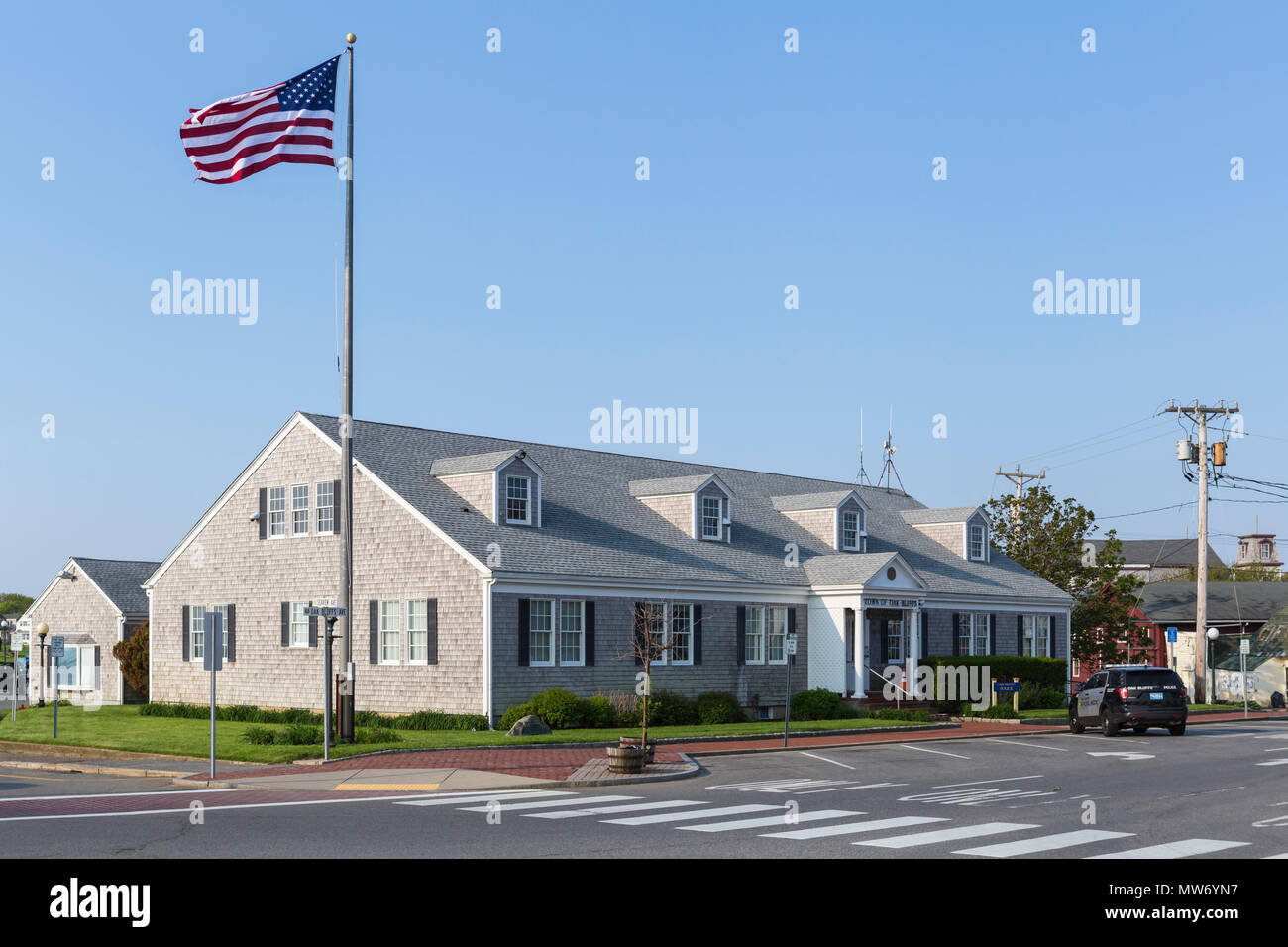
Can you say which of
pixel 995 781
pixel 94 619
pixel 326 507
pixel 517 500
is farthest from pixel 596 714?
pixel 94 619

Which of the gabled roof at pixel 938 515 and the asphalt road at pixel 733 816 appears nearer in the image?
the asphalt road at pixel 733 816

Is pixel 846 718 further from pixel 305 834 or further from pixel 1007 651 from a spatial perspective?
pixel 305 834

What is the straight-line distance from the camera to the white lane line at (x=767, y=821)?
15262mm

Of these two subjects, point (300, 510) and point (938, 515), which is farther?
point (938, 515)

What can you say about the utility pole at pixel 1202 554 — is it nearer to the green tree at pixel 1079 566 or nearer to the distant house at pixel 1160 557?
the green tree at pixel 1079 566

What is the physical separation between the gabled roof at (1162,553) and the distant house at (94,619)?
4421 inches

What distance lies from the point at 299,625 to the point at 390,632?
12.3 feet

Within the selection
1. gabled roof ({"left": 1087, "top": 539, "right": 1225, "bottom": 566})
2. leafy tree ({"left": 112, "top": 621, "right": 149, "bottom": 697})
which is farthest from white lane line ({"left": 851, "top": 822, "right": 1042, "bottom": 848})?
gabled roof ({"left": 1087, "top": 539, "right": 1225, "bottom": 566})

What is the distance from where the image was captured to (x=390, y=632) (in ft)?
113

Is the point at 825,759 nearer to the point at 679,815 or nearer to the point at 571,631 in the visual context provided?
the point at 571,631

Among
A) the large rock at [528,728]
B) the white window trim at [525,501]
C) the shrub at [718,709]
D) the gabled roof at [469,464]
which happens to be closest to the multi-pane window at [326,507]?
the gabled roof at [469,464]
